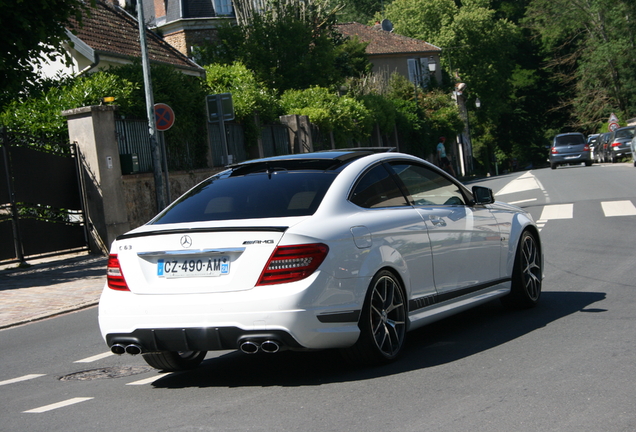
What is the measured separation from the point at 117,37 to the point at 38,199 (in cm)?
1396

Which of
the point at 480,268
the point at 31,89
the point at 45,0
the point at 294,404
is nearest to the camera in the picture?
the point at 294,404

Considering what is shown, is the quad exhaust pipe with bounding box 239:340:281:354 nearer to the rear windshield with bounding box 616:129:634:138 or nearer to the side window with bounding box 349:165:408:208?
the side window with bounding box 349:165:408:208

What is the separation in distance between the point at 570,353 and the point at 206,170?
18.9 metres

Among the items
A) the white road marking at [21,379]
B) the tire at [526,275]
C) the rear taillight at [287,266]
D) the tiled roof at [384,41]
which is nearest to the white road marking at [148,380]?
the white road marking at [21,379]

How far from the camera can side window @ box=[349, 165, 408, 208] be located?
630cm

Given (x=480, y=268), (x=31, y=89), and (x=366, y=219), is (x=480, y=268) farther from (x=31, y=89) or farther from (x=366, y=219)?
(x=31, y=89)

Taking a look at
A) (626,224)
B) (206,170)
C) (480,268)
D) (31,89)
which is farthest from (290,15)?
(480,268)

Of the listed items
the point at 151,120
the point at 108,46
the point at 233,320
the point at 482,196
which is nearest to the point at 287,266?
the point at 233,320

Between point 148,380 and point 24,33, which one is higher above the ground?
point 24,33

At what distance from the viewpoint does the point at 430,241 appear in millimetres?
6695

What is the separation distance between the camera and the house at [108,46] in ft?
89.6

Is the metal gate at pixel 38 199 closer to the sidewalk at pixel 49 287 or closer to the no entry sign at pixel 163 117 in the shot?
the sidewalk at pixel 49 287

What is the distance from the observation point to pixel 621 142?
45.0 m

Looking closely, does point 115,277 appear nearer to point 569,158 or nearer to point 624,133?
point 569,158
